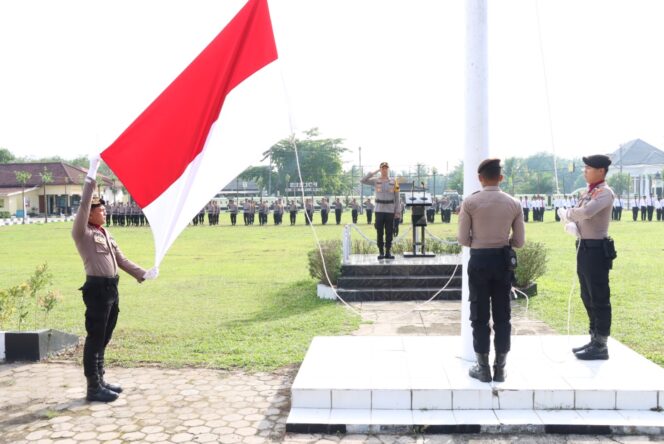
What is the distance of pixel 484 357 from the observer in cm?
466

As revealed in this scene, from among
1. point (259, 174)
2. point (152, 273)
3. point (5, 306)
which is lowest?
point (5, 306)

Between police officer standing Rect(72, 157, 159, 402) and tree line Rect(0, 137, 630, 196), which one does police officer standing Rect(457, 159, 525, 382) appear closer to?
police officer standing Rect(72, 157, 159, 402)

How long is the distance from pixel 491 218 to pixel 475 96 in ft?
3.91

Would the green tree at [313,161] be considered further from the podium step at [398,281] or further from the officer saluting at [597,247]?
the officer saluting at [597,247]

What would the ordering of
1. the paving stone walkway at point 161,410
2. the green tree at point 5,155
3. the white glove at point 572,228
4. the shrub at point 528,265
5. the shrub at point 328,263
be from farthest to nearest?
the green tree at point 5,155
the shrub at point 328,263
the shrub at point 528,265
the white glove at point 572,228
the paving stone walkway at point 161,410

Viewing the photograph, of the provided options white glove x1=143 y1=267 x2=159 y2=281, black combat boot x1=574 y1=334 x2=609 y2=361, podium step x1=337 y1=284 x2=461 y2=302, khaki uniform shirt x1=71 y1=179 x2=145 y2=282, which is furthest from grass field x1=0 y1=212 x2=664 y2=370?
khaki uniform shirt x1=71 y1=179 x2=145 y2=282

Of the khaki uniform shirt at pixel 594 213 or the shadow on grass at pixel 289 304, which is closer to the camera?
the khaki uniform shirt at pixel 594 213

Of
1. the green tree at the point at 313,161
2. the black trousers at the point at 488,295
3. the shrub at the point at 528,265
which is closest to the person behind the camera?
the black trousers at the point at 488,295

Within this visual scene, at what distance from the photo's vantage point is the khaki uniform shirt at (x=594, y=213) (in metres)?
5.15

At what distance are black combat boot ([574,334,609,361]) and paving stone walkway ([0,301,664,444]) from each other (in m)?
1.28

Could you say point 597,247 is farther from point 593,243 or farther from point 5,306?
point 5,306

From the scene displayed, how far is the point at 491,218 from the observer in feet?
15.2

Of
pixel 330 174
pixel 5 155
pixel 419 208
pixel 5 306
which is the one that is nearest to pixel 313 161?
pixel 330 174

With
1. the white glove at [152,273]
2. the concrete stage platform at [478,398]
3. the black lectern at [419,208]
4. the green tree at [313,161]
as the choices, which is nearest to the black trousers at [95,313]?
the white glove at [152,273]
